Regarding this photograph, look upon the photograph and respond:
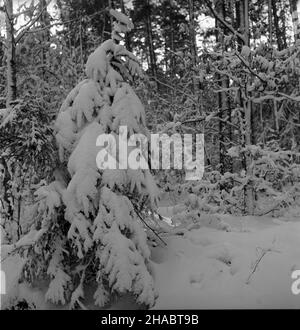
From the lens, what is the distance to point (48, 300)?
4949 mm

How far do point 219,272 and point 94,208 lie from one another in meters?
1.86

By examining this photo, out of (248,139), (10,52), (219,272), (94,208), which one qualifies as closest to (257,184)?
(248,139)

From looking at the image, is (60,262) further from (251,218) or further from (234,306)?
(251,218)

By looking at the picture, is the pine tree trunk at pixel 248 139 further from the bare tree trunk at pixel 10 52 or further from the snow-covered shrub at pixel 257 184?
the bare tree trunk at pixel 10 52

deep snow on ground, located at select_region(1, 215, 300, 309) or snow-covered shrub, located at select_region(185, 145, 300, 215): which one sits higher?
snow-covered shrub, located at select_region(185, 145, 300, 215)

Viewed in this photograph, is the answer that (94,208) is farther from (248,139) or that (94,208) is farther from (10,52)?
(248,139)

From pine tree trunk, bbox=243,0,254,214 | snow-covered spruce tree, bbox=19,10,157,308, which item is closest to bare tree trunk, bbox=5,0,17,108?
snow-covered spruce tree, bbox=19,10,157,308

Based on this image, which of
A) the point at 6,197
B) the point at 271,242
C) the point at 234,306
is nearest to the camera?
the point at 234,306

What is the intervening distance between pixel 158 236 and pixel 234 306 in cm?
165

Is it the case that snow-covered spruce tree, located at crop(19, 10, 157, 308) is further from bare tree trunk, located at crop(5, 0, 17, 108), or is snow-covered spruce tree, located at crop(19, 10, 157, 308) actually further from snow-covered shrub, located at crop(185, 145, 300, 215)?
snow-covered shrub, located at crop(185, 145, 300, 215)

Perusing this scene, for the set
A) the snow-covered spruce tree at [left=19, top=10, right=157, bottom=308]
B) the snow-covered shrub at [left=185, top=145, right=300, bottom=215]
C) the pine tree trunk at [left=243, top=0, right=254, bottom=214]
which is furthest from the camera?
the pine tree trunk at [left=243, top=0, right=254, bottom=214]

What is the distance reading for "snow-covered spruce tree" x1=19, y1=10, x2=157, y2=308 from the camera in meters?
4.76

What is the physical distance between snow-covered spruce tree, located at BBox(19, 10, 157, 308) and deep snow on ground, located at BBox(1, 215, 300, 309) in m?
0.27
